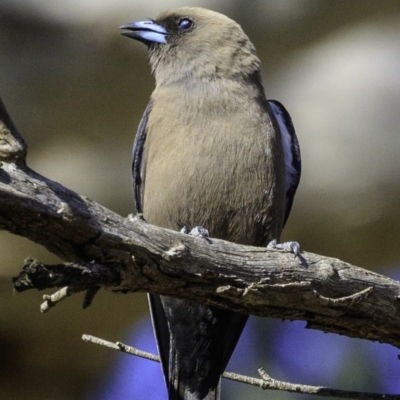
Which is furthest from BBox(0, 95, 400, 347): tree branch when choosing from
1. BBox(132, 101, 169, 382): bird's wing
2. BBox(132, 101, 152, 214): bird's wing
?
BBox(132, 101, 152, 214): bird's wing

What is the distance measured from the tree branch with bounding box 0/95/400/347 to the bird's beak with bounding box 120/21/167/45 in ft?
7.75

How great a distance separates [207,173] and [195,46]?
1.17 m

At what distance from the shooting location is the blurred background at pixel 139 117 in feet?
22.4

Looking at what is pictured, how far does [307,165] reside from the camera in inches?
284

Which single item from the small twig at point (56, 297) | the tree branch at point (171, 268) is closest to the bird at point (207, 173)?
the tree branch at point (171, 268)

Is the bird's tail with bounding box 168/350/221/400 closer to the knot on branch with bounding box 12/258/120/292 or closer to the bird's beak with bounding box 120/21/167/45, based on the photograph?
the knot on branch with bounding box 12/258/120/292

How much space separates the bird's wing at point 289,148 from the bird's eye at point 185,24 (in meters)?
0.75

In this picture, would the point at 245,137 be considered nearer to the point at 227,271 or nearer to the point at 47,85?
the point at 227,271

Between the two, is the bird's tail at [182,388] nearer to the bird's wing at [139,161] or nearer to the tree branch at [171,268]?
the bird's wing at [139,161]

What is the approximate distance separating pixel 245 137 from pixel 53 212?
202 cm

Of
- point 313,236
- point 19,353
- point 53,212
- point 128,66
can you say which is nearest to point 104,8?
point 128,66

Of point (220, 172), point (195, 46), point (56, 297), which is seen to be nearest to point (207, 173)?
point (220, 172)

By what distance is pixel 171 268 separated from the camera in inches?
157

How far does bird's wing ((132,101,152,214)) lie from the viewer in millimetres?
5934
